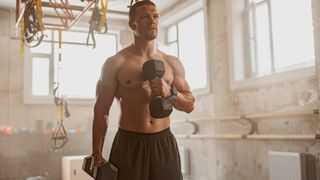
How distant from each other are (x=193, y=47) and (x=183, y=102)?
3.98m

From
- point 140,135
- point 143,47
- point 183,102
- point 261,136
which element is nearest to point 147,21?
point 143,47

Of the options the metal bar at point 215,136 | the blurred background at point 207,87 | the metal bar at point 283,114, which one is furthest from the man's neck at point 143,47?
the metal bar at point 215,136

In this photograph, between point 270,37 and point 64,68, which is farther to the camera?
point 64,68

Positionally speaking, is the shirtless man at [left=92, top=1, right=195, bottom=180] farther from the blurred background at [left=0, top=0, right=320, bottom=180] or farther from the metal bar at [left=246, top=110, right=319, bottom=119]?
the metal bar at [left=246, top=110, right=319, bottom=119]

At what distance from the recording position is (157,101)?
1.76 meters

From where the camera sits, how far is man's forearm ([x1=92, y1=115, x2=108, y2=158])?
2119mm

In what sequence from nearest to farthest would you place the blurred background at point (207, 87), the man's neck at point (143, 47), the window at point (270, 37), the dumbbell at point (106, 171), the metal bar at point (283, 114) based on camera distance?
1. the dumbbell at point (106, 171)
2. the man's neck at point (143, 47)
3. the metal bar at point (283, 114)
4. the blurred background at point (207, 87)
5. the window at point (270, 37)

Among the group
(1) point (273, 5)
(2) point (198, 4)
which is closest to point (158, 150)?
(1) point (273, 5)

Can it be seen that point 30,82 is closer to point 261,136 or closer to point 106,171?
point 261,136

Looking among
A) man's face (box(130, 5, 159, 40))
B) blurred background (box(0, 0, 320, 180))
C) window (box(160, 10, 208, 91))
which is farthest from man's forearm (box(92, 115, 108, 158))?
window (box(160, 10, 208, 91))

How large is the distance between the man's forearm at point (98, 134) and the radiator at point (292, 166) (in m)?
1.94

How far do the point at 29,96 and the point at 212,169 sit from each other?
3.53 meters

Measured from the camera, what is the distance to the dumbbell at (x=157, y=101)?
175 cm

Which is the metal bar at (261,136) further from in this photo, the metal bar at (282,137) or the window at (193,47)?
the window at (193,47)
